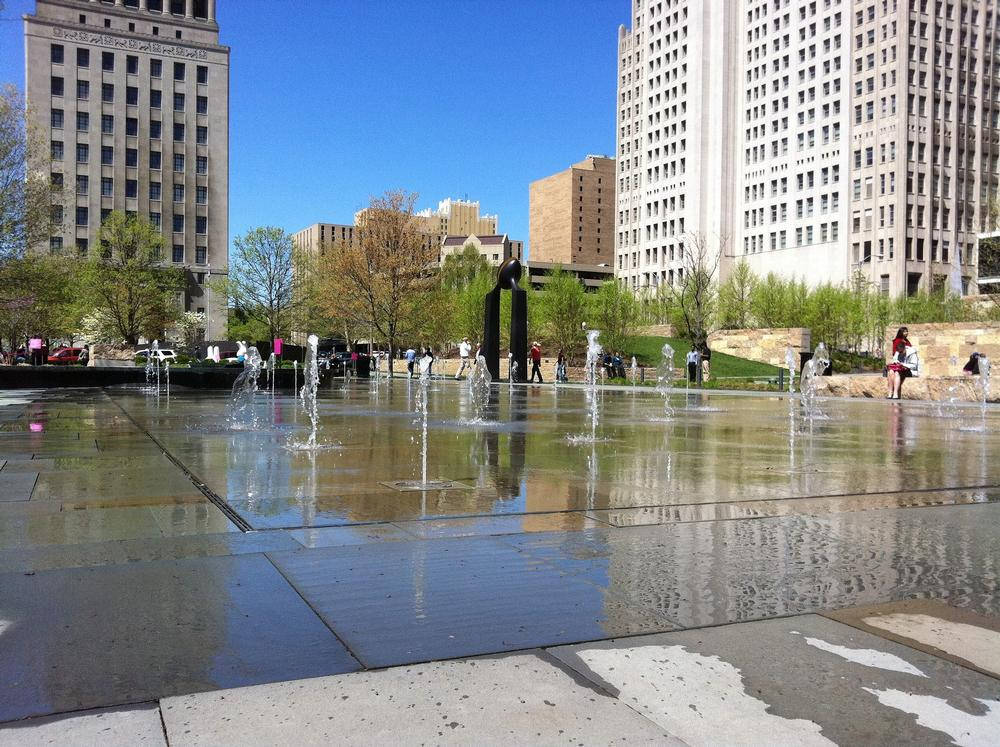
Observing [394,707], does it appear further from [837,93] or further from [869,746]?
[837,93]

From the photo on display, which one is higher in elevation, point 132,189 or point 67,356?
point 132,189

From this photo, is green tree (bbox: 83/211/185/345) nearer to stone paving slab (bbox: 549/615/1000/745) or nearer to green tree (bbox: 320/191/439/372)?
green tree (bbox: 320/191/439/372)

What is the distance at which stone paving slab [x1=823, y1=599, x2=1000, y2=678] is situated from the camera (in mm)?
3234

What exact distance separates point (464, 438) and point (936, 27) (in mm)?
96830

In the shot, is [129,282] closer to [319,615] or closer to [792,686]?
[319,615]

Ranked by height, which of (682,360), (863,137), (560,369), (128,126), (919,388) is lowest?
(919,388)

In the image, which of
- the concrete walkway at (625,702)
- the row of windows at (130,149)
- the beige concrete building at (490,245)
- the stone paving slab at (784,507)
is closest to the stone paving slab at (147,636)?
the concrete walkway at (625,702)

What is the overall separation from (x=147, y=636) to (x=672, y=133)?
117 meters

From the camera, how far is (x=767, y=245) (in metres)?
102

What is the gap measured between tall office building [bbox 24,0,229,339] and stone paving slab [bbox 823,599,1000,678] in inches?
3068

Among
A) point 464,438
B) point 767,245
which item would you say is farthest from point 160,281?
point 767,245

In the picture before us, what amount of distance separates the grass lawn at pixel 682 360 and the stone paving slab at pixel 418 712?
49.0 metres

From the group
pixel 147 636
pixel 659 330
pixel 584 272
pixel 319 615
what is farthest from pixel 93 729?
pixel 584 272

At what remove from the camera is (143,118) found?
3157 inches
